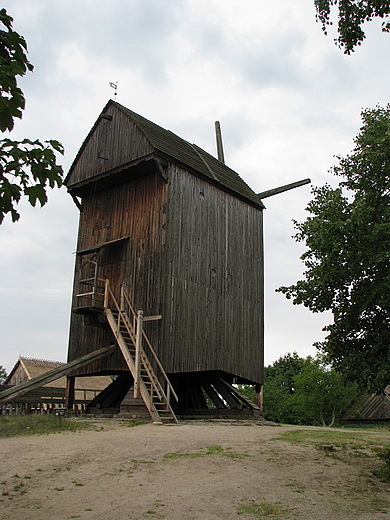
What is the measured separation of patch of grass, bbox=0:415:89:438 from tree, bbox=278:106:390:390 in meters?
6.69

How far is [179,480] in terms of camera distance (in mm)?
7855

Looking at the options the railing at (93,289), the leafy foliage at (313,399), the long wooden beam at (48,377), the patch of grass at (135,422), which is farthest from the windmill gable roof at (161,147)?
the leafy foliage at (313,399)

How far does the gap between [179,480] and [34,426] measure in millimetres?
6681

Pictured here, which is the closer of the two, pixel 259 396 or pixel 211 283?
pixel 211 283

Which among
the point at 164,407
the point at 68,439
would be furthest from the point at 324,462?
the point at 164,407

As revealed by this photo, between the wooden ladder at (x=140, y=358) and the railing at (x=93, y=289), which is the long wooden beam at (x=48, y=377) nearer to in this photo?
the wooden ladder at (x=140, y=358)

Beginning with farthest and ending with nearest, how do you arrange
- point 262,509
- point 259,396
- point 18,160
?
point 259,396
point 262,509
point 18,160

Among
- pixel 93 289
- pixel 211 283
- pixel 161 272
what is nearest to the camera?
pixel 161 272

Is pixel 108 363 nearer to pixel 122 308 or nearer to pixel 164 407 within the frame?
pixel 122 308

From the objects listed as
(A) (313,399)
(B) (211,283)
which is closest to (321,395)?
(A) (313,399)

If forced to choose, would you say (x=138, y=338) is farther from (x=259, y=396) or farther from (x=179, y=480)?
(x=179, y=480)

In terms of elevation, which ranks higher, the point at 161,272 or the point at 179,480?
the point at 161,272

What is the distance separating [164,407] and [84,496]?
9.43 m

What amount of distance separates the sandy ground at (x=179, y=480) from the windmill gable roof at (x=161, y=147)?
11217 millimetres
